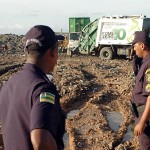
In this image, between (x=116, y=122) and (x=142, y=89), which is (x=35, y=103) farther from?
(x=116, y=122)

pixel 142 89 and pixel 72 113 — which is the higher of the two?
pixel 142 89

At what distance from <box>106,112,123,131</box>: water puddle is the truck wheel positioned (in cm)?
1494

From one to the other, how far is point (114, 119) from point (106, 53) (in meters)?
16.2

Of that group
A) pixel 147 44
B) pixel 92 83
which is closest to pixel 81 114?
pixel 92 83

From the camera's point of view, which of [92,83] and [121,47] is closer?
[92,83]

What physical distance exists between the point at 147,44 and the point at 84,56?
2344cm

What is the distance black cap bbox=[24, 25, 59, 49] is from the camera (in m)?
2.52

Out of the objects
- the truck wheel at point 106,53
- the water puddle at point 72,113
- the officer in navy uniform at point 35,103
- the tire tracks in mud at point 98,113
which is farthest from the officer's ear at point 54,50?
the truck wheel at point 106,53

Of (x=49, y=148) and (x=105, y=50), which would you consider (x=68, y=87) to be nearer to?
(x=49, y=148)

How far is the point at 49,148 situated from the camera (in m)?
2.29

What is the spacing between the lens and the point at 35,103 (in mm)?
2307

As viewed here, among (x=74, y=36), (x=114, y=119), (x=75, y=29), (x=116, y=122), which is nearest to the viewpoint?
(x=116, y=122)

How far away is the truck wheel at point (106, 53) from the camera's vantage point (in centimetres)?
2530

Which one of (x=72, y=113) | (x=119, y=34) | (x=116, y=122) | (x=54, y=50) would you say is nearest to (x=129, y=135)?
(x=116, y=122)
